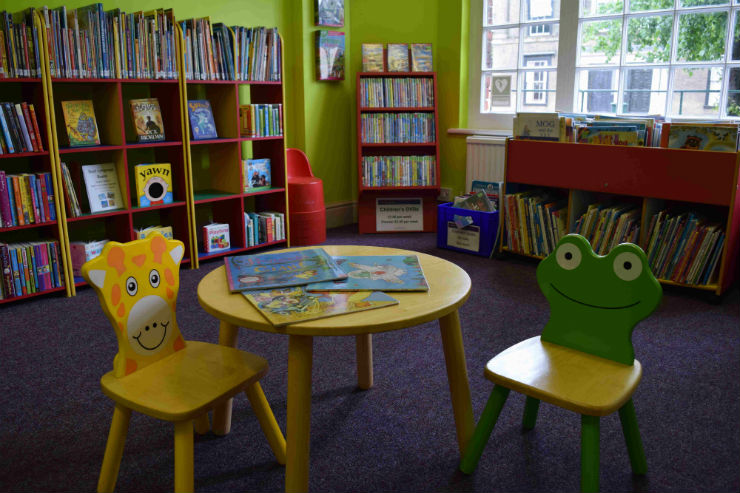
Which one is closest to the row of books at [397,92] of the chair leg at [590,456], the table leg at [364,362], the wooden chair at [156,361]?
the table leg at [364,362]

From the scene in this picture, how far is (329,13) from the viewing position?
4707 mm

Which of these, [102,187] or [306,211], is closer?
[102,187]

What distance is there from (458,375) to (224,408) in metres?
0.77

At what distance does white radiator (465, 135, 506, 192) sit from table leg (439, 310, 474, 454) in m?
2.92

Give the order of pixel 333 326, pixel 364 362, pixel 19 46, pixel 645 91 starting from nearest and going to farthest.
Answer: pixel 333 326
pixel 364 362
pixel 19 46
pixel 645 91

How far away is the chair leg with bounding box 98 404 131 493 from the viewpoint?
5.57 ft

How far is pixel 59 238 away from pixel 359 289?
2.33 m

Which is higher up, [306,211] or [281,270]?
[281,270]

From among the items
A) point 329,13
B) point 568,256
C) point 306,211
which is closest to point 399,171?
point 306,211

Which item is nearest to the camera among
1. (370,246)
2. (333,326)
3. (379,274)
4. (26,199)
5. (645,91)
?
(333,326)

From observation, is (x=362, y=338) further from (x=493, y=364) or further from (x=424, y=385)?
(x=493, y=364)

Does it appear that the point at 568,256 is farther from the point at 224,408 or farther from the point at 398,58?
the point at 398,58

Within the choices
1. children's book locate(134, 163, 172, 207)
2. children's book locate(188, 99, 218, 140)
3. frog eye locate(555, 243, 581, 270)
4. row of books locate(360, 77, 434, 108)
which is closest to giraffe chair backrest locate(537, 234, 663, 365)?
frog eye locate(555, 243, 581, 270)

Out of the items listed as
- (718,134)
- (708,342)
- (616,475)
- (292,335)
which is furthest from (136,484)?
(718,134)
